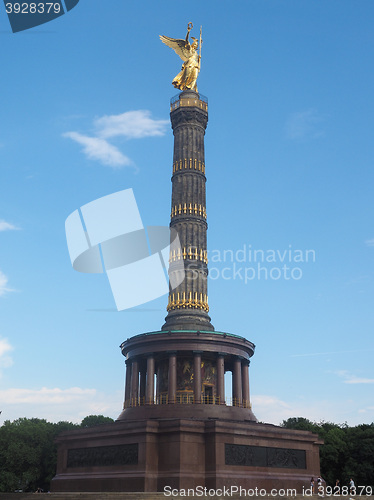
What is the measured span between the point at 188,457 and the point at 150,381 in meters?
5.59

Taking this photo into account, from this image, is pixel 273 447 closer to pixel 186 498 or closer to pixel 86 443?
pixel 186 498

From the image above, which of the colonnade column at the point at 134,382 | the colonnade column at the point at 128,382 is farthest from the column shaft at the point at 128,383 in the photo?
the colonnade column at the point at 134,382

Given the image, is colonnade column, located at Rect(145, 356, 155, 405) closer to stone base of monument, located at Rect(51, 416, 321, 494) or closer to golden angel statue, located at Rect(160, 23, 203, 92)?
stone base of monument, located at Rect(51, 416, 321, 494)

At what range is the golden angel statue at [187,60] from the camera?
132 ft

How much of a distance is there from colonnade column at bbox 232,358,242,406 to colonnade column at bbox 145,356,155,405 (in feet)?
16.1

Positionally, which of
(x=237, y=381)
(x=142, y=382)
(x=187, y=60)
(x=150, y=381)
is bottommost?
(x=150, y=381)

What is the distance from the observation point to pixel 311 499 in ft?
84.0

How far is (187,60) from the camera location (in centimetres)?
4062

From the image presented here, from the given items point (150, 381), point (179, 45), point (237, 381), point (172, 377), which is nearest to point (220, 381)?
point (237, 381)

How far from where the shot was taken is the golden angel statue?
4038cm

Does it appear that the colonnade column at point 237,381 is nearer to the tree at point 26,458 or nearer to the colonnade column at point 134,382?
the colonnade column at point 134,382

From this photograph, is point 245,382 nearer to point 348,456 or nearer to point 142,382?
point 142,382

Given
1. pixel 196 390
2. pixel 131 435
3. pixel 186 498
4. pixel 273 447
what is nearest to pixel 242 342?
pixel 196 390

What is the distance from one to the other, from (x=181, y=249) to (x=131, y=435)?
1219cm
